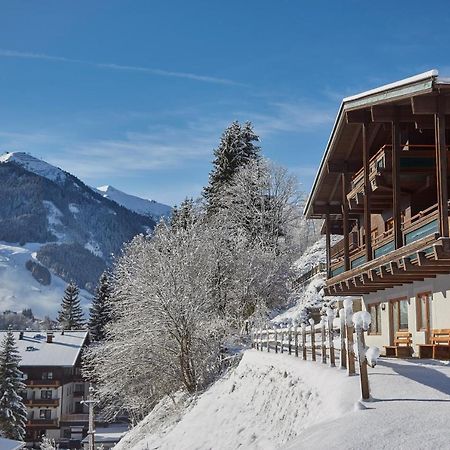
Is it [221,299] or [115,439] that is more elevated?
[221,299]

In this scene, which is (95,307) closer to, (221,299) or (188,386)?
(221,299)

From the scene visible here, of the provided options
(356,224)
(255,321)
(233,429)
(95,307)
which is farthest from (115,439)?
(233,429)

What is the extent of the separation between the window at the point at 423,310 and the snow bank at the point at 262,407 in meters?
4.80

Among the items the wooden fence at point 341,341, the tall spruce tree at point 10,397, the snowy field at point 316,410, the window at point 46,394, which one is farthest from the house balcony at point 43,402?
the wooden fence at point 341,341

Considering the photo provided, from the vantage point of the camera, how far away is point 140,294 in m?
32.4

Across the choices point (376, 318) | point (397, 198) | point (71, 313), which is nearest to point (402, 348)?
point (397, 198)

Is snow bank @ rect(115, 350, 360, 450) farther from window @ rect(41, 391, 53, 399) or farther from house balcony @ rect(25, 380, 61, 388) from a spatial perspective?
window @ rect(41, 391, 53, 399)

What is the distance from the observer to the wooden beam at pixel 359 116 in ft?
66.8

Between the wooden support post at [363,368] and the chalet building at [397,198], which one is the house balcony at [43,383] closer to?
the chalet building at [397,198]

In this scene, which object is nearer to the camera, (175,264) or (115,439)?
(175,264)

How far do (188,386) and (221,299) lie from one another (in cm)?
1000

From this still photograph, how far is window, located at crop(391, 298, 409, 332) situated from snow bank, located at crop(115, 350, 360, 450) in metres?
5.14

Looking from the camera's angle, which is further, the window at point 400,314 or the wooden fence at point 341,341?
the window at point 400,314

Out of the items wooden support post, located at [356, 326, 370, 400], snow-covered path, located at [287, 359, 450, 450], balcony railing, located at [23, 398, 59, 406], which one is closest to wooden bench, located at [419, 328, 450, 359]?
snow-covered path, located at [287, 359, 450, 450]
